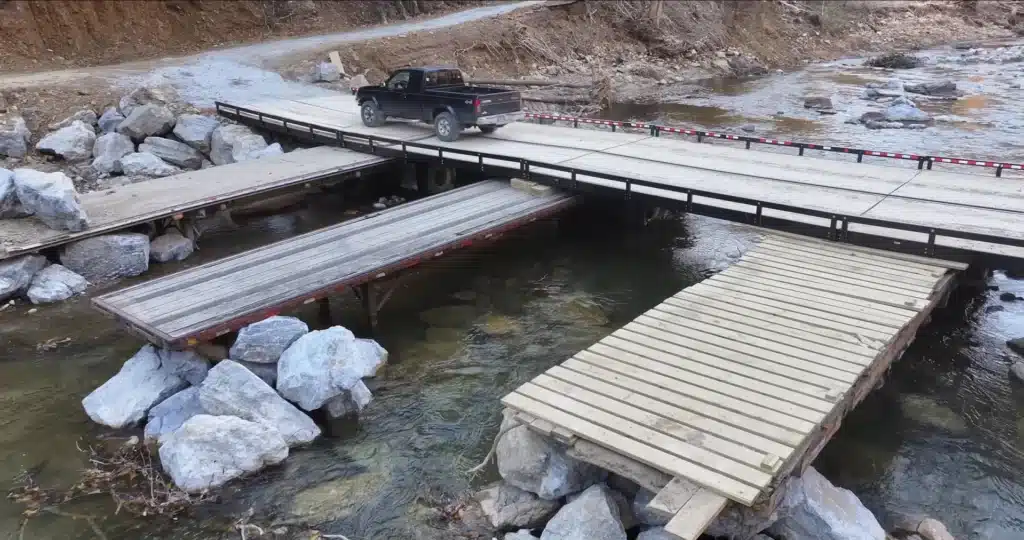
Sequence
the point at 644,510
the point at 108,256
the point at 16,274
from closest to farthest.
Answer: the point at 644,510, the point at 16,274, the point at 108,256

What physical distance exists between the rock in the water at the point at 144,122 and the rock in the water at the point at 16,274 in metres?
7.62

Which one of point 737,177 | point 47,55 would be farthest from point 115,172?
point 737,177

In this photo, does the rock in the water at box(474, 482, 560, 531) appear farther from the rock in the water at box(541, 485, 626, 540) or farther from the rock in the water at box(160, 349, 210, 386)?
the rock in the water at box(160, 349, 210, 386)

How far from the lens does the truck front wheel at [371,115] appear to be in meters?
19.5

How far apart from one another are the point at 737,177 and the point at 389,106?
9.28m

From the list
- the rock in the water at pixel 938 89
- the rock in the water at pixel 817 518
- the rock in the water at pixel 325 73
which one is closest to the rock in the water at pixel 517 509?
the rock in the water at pixel 817 518

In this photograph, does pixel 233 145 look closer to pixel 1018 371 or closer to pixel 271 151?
pixel 271 151

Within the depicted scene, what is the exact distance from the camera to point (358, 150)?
18.0m

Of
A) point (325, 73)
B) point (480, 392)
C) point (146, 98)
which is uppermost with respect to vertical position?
point (325, 73)

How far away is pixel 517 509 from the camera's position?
23.8 feet

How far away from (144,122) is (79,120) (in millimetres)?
2070

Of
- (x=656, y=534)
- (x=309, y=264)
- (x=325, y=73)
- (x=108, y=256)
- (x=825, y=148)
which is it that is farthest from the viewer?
(x=325, y=73)

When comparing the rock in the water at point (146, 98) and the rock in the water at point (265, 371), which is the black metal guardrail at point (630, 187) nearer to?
→ the rock in the water at point (146, 98)

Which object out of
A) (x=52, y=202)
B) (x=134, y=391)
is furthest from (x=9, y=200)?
(x=134, y=391)
